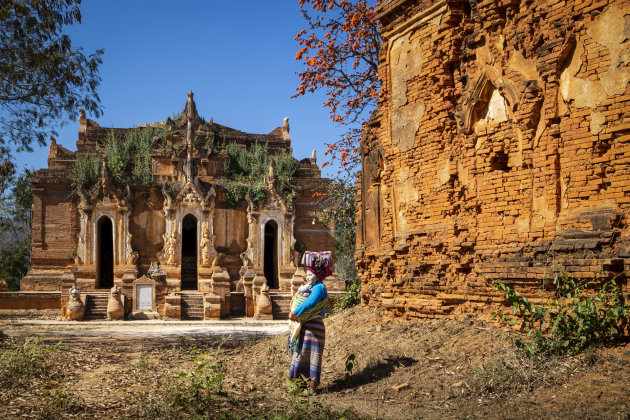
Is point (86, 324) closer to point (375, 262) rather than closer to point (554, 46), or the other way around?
point (375, 262)

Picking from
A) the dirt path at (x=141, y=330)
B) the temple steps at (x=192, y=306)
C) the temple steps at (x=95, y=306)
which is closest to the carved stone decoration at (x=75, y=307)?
the temple steps at (x=95, y=306)

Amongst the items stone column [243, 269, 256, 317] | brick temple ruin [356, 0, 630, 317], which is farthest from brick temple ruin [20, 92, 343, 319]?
brick temple ruin [356, 0, 630, 317]

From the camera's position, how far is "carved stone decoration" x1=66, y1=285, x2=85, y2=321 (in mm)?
22031

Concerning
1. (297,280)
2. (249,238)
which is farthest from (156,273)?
(297,280)

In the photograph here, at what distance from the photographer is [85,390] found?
784 centimetres

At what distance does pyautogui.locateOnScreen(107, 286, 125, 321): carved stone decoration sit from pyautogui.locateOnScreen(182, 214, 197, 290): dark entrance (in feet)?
19.1

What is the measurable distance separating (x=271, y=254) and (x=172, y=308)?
779 cm

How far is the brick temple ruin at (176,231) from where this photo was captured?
25906 mm

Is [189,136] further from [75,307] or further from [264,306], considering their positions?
[75,307]

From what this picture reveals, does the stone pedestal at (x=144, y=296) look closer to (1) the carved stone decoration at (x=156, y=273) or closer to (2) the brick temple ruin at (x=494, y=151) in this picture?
(1) the carved stone decoration at (x=156, y=273)

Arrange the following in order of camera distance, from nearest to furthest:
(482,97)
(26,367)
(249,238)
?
(26,367), (482,97), (249,238)

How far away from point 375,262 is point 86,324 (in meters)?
12.1

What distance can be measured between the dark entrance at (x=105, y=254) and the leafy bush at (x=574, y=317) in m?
22.4

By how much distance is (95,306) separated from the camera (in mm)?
23000
